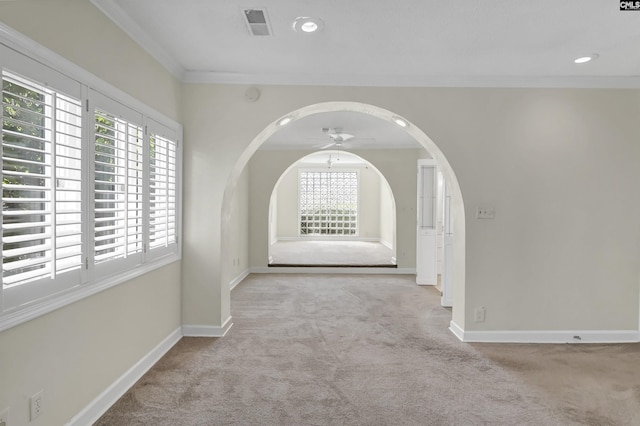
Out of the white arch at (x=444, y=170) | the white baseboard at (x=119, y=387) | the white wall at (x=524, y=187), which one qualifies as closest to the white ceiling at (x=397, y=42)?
the white wall at (x=524, y=187)

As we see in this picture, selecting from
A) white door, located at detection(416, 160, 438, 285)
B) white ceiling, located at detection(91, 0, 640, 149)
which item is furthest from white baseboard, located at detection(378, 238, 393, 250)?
white ceiling, located at detection(91, 0, 640, 149)

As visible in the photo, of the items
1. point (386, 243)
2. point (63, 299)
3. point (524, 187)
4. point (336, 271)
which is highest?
point (524, 187)

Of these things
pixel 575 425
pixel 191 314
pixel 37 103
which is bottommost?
pixel 575 425

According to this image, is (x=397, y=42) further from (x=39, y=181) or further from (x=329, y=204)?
(x=329, y=204)

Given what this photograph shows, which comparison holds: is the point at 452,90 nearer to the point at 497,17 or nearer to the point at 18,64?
the point at 497,17

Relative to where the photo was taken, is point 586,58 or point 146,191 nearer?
point 146,191

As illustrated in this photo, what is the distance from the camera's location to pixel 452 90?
355cm

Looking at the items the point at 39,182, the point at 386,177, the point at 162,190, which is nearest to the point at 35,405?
the point at 39,182

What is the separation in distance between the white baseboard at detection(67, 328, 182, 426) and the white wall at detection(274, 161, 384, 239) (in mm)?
9001

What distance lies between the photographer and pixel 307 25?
2.46 metres

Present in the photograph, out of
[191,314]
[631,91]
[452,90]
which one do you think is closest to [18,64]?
[191,314]

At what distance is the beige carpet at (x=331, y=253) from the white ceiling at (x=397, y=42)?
4478 millimetres

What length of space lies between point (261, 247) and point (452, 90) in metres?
4.54

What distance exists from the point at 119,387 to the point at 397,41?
3239 millimetres
